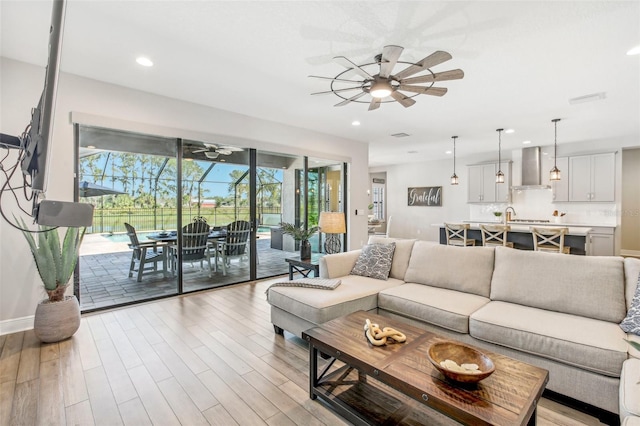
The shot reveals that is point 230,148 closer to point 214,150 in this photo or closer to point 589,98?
Answer: point 214,150

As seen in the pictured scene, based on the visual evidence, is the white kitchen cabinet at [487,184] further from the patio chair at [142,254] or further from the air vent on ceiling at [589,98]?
the patio chair at [142,254]

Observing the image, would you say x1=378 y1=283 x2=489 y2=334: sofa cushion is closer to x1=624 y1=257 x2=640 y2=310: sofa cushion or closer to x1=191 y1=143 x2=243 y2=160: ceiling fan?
x1=624 y1=257 x2=640 y2=310: sofa cushion

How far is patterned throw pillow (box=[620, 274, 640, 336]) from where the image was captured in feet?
6.49

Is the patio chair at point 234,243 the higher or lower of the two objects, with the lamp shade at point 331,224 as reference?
lower

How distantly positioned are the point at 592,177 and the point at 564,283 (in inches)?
240

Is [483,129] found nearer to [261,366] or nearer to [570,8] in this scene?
[570,8]

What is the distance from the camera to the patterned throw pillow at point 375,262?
3.45 meters

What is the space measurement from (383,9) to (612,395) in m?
2.95

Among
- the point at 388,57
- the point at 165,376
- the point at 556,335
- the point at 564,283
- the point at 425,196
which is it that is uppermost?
the point at 388,57

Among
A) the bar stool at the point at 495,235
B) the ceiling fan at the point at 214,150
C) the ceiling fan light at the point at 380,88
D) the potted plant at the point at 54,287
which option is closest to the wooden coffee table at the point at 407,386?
the ceiling fan light at the point at 380,88

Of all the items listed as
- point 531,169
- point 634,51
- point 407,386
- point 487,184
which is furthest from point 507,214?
point 407,386

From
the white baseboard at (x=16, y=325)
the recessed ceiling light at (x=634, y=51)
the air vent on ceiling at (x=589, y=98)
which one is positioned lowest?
the white baseboard at (x=16, y=325)

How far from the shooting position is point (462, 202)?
911 centimetres

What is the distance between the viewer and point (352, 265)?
3695mm
